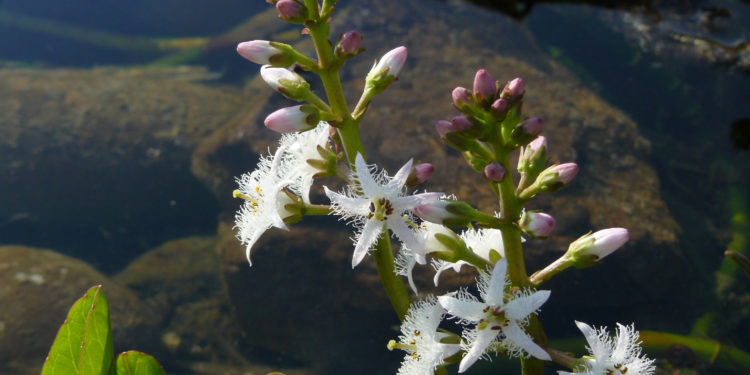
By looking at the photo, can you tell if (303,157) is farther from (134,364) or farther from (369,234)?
(134,364)

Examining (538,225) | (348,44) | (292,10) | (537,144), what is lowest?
(538,225)

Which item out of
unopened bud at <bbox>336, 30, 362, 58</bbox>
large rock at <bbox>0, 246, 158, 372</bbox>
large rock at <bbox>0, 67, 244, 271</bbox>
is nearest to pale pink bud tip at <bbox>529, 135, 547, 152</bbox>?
unopened bud at <bbox>336, 30, 362, 58</bbox>

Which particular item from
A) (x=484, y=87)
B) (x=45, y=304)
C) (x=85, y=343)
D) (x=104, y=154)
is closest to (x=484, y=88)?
(x=484, y=87)

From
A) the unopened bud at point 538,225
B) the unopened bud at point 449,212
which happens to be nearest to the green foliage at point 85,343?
the unopened bud at point 449,212

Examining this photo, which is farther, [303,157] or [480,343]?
[303,157]

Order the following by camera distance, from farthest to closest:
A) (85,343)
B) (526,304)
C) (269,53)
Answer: (85,343), (269,53), (526,304)

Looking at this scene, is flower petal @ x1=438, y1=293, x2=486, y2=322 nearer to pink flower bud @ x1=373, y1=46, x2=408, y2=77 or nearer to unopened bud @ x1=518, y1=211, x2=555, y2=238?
unopened bud @ x1=518, y1=211, x2=555, y2=238
